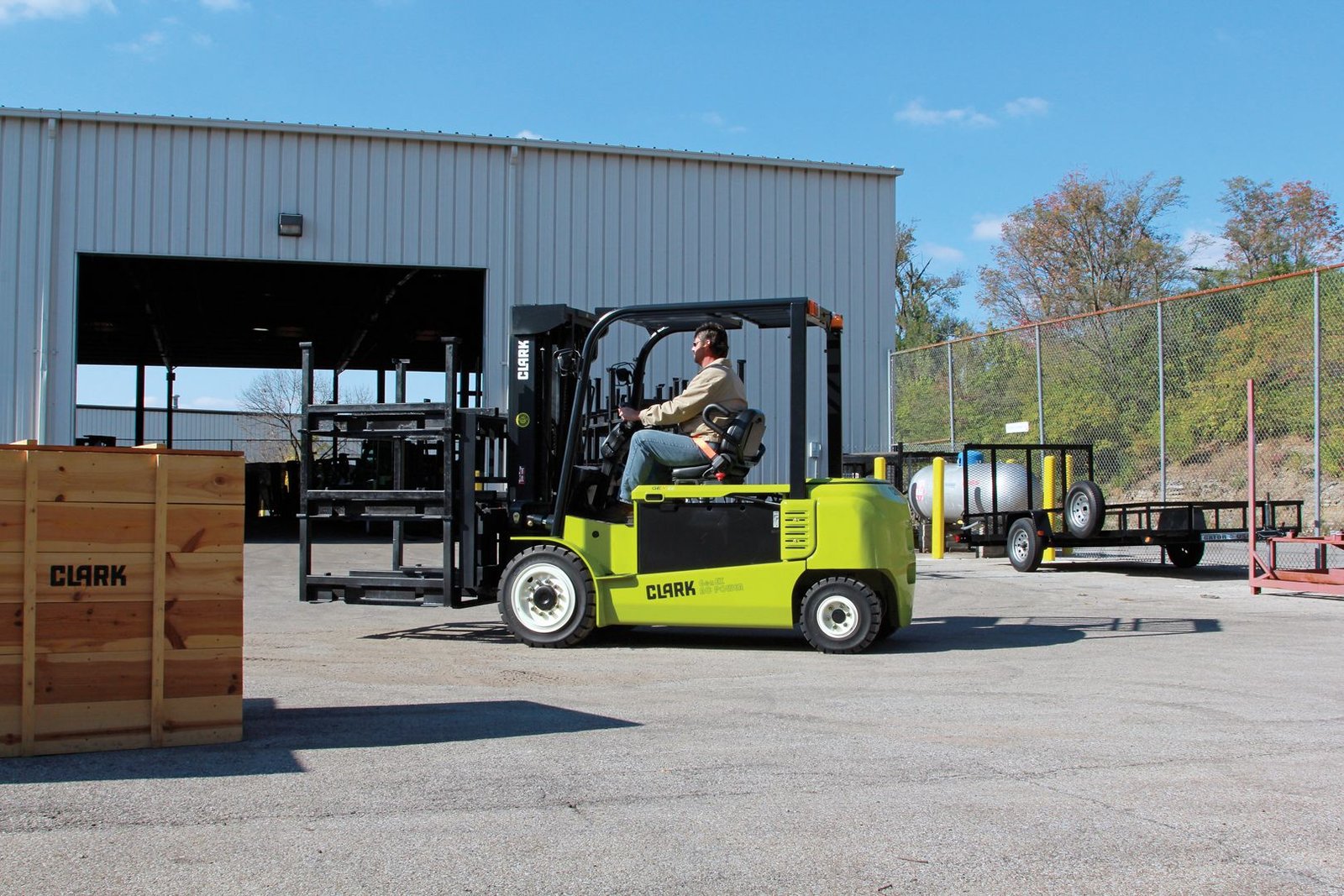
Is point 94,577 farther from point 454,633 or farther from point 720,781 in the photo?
point 454,633

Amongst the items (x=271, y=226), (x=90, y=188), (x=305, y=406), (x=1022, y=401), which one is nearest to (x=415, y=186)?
(x=271, y=226)

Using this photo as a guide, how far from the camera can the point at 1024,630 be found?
10352 millimetres

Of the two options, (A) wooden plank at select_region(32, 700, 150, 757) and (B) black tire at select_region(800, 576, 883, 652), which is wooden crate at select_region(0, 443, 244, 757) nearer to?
(A) wooden plank at select_region(32, 700, 150, 757)

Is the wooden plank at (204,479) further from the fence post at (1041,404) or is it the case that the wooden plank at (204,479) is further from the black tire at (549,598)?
the fence post at (1041,404)

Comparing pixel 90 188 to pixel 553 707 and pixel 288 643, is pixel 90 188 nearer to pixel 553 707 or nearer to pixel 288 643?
pixel 288 643

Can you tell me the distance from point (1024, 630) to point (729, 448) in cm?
351

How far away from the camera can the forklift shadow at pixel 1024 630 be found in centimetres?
941

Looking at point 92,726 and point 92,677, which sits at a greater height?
point 92,677

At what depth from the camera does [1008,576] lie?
52.6ft

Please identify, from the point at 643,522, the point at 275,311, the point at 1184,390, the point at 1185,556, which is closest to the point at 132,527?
the point at 643,522

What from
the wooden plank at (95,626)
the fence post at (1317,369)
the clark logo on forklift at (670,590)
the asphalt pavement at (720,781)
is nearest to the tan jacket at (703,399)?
the clark logo on forklift at (670,590)

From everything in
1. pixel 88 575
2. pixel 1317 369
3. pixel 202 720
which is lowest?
pixel 202 720

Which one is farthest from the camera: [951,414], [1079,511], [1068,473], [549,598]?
[951,414]

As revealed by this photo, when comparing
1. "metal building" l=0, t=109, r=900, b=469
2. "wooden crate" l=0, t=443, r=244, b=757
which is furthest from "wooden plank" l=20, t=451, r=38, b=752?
"metal building" l=0, t=109, r=900, b=469
